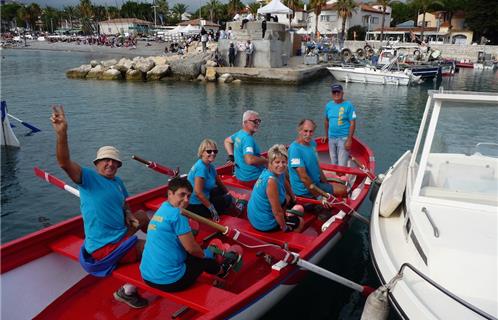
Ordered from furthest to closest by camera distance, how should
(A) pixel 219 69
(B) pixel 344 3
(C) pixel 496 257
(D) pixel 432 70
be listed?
(B) pixel 344 3, (D) pixel 432 70, (A) pixel 219 69, (C) pixel 496 257

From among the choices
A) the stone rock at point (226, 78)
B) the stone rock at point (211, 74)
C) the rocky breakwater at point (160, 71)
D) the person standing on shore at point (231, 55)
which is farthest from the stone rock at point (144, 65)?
the person standing on shore at point (231, 55)

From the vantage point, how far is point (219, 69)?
31.6 metres

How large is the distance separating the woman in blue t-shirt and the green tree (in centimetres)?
6105

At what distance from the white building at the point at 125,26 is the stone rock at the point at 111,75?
67999 millimetres

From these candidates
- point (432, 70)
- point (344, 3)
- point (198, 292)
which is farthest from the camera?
point (344, 3)

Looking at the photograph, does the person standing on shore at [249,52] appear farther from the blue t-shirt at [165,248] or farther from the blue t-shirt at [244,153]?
the blue t-shirt at [165,248]

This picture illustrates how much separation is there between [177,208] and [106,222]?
1.16 m

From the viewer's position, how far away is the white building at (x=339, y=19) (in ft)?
231

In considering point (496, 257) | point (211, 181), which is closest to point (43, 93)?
point (211, 181)

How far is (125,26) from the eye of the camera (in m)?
99.7

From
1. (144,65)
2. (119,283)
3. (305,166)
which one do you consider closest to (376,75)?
(144,65)

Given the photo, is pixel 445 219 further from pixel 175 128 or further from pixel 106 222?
pixel 175 128

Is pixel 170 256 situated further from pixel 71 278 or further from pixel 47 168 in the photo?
pixel 47 168

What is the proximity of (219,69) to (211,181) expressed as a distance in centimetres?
2640
